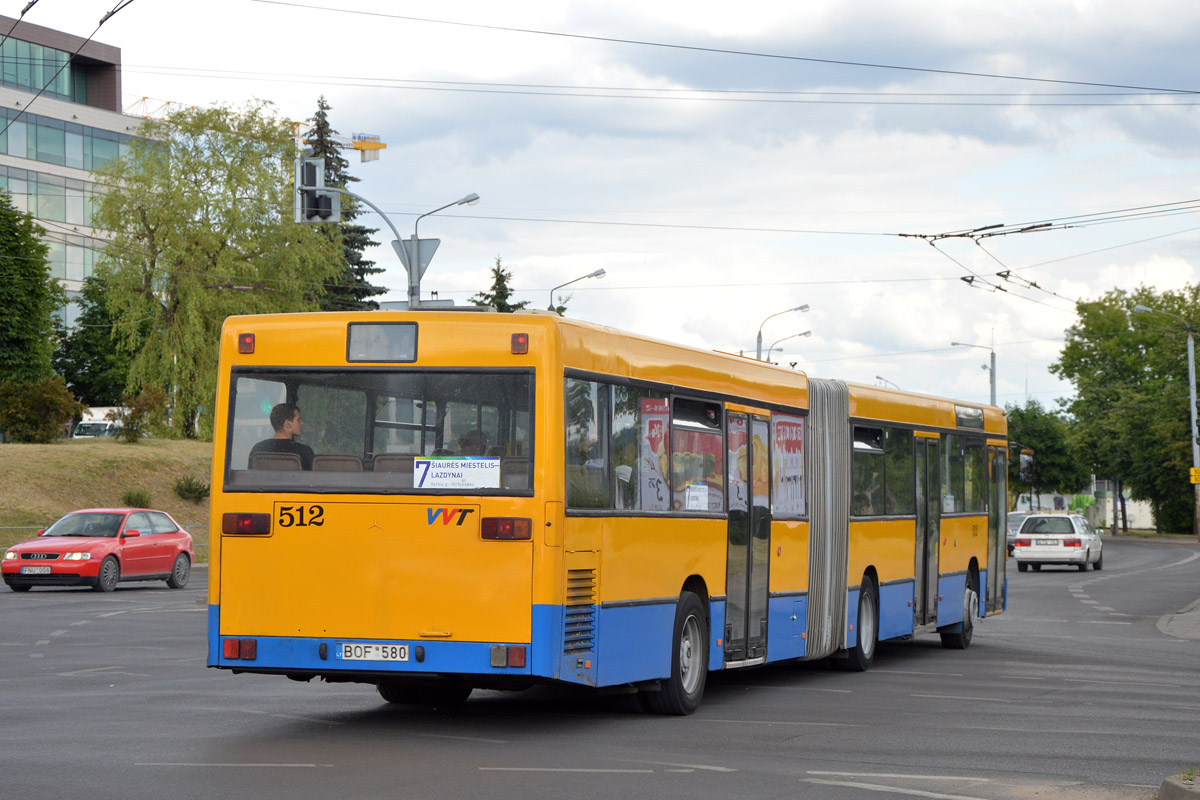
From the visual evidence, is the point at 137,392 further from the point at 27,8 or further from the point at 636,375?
the point at 636,375

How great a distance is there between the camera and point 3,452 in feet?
162

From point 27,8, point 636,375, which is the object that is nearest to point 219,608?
point 636,375

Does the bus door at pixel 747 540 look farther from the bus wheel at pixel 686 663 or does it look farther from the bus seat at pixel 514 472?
the bus seat at pixel 514 472

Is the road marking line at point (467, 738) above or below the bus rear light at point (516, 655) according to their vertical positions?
below

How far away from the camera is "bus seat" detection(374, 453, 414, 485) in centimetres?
1084

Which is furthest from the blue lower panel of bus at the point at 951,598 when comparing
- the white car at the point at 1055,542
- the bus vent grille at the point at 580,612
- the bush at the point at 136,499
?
the bush at the point at 136,499

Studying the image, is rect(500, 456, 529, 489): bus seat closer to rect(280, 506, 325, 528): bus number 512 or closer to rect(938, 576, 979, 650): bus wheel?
rect(280, 506, 325, 528): bus number 512

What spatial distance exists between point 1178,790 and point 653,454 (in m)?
5.27

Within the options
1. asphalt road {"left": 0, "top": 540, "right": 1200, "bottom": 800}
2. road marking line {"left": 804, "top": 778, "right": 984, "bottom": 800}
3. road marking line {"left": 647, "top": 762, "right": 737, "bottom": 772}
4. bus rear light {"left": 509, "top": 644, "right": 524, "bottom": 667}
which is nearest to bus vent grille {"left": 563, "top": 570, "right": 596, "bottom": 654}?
bus rear light {"left": 509, "top": 644, "right": 524, "bottom": 667}

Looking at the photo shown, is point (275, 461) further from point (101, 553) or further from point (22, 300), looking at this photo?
point (22, 300)

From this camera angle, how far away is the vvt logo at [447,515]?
10.7 metres

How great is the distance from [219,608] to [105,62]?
278ft

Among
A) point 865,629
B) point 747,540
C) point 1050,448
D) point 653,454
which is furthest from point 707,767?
point 1050,448

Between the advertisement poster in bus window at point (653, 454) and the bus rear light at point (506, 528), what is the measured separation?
1.63 metres
